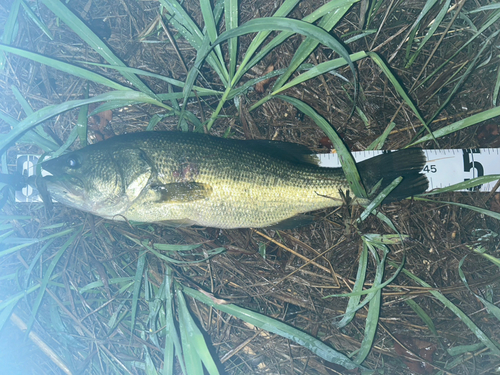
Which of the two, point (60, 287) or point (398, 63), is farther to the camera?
point (60, 287)

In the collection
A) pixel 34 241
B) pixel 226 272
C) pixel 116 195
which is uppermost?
pixel 116 195

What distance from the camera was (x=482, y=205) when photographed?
2748 millimetres

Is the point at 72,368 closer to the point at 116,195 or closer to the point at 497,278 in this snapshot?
the point at 116,195

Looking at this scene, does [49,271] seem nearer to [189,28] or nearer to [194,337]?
[194,337]

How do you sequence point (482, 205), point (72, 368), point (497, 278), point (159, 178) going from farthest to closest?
point (72, 368), point (482, 205), point (497, 278), point (159, 178)

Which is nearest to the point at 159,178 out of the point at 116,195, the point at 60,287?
the point at 116,195

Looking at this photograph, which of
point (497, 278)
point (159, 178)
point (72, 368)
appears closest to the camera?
point (159, 178)

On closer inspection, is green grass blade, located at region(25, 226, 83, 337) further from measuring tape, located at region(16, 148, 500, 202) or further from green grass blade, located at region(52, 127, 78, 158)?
measuring tape, located at region(16, 148, 500, 202)

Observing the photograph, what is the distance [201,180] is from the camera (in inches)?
94.2

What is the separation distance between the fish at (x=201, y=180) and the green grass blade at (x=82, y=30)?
612 millimetres

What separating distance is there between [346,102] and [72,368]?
425 centimetres

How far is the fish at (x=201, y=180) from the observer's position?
2398 millimetres

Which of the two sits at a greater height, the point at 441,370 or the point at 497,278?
the point at 497,278

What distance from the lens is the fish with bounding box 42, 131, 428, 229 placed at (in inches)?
94.4
